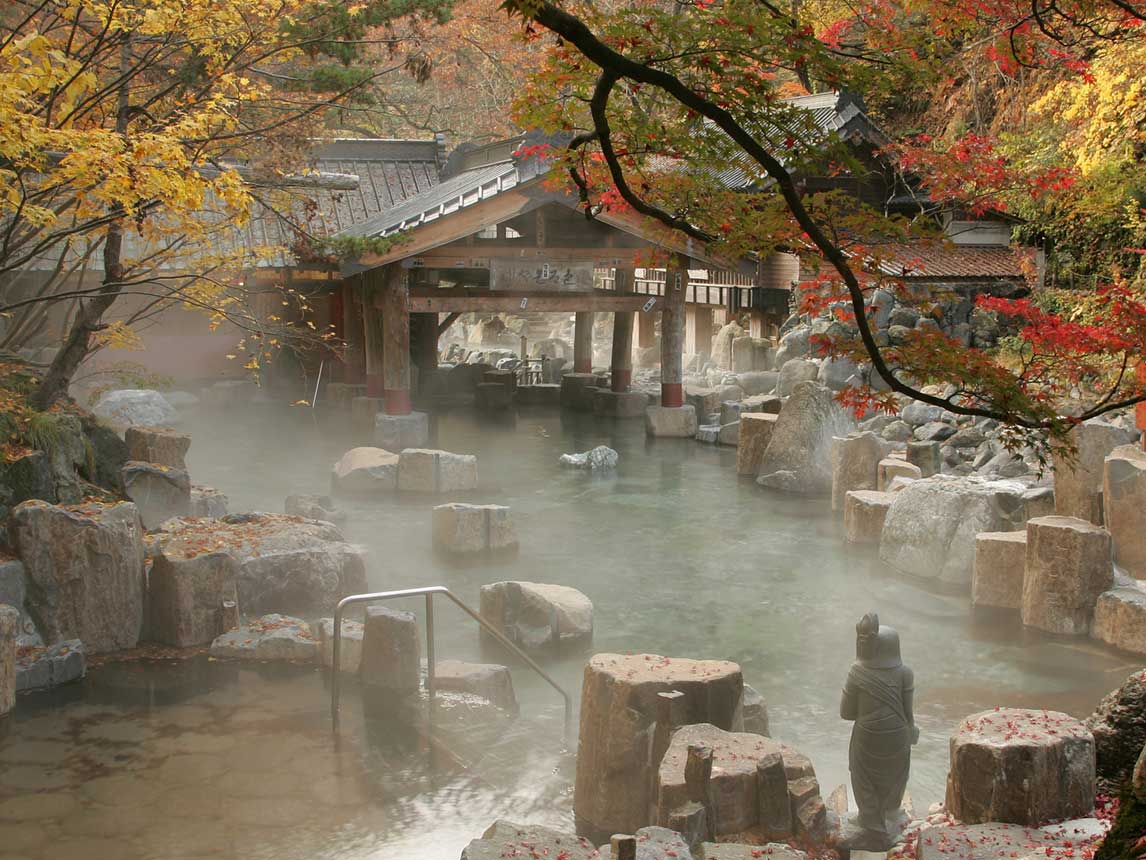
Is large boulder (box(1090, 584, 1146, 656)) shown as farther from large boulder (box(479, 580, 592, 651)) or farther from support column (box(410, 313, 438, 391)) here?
support column (box(410, 313, 438, 391))

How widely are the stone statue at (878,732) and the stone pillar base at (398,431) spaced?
36.9 ft

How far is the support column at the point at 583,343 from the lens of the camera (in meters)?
22.2

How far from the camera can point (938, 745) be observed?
6.74m

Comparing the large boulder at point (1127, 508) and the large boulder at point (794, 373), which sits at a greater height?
the large boulder at point (794, 373)

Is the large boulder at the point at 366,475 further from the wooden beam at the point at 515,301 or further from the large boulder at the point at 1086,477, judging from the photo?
the large boulder at the point at 1086,477

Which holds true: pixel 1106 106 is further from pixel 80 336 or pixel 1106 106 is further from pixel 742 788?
pixel 80 336

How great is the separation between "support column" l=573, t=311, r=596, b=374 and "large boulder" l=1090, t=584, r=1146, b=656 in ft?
48.0

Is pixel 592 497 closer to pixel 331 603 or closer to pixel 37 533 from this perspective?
pixel 331 603

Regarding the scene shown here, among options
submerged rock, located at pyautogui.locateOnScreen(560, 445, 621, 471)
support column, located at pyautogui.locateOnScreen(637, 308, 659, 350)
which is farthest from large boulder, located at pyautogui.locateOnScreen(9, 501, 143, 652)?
support column, located at pyautogui.locateOnScreen(637, 308, 659, 350)

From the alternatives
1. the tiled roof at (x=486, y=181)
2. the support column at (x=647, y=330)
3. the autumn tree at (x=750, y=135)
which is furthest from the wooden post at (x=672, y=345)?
the autumn tree at (x=750, y=135)

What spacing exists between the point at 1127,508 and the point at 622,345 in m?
11.6

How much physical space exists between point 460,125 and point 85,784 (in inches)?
891

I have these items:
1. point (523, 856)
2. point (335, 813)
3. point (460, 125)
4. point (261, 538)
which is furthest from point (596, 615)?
point (460, 125)

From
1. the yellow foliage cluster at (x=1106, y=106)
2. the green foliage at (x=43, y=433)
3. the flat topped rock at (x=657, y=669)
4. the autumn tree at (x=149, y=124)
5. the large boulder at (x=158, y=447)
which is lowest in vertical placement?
the flat topped rock at (x=657, y=669)
